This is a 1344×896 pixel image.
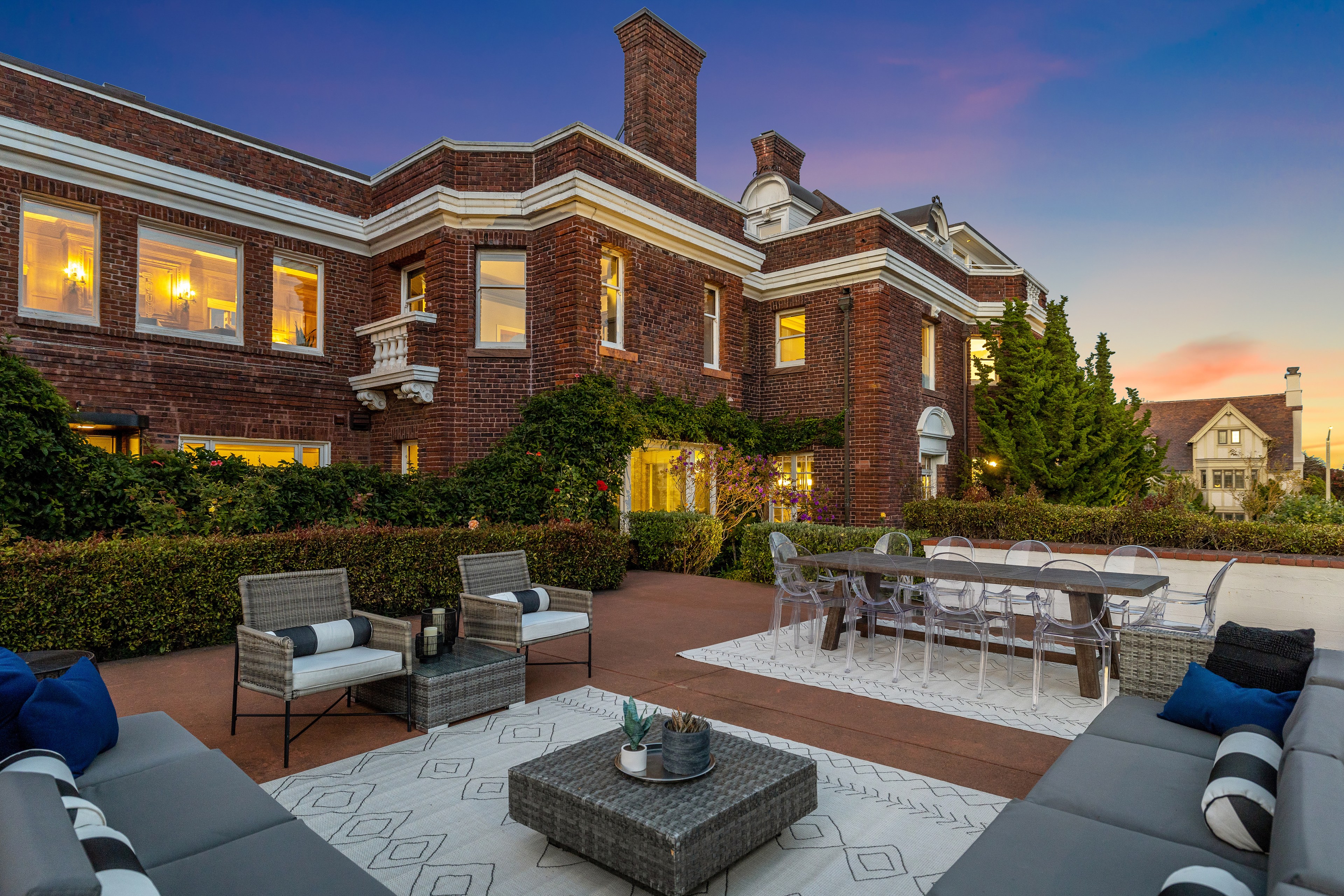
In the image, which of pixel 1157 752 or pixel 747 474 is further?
pixel 747 474

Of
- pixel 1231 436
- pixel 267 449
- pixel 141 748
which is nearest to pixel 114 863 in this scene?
pixel 141 748

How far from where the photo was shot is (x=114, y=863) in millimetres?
1626

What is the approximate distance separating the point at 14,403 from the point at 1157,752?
8658 millimetres

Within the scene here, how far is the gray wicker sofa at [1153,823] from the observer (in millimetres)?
1524

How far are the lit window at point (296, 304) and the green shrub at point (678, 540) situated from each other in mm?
6133

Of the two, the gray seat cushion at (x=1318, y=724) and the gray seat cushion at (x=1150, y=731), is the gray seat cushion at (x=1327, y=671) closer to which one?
the gray seat cushion at (x=1318, y=724)

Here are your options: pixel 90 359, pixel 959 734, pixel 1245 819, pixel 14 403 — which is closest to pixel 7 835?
pixel 1245 819

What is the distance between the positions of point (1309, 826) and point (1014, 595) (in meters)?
5.26

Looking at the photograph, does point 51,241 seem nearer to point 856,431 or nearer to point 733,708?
point 733,708

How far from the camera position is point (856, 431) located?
13.0 meters

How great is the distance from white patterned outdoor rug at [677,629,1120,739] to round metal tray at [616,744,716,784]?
8.37ft

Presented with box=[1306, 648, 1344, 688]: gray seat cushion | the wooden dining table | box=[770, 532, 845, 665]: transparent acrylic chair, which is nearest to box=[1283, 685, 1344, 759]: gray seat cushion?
box=[1306, 648, 1344, 688]: gray seat cushion

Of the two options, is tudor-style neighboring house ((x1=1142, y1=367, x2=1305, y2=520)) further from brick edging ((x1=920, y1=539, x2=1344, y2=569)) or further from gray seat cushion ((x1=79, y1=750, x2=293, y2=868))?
gray seat cushion ((x1=79, y1=750, x2=293, y2=868))

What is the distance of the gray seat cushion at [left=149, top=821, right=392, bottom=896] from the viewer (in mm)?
1898
